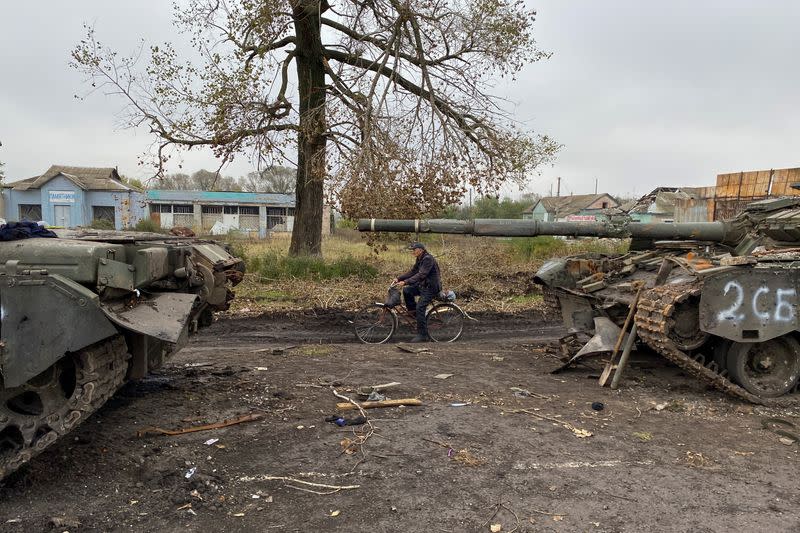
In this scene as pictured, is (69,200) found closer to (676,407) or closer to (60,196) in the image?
(60,196)

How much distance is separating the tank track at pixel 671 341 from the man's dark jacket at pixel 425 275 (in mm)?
3567

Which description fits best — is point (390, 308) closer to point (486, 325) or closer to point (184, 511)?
point (486, 325)

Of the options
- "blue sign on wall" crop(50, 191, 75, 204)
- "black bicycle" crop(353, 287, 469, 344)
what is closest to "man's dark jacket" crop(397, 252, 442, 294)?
"black bicycle" crop(353, 287, 469, 344)

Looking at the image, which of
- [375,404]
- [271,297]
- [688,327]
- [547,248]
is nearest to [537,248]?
[547,248]

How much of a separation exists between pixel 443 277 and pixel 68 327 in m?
11.4

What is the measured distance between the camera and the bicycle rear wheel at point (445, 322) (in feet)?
31.9

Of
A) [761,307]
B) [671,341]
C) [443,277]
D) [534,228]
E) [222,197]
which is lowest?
[443,277]

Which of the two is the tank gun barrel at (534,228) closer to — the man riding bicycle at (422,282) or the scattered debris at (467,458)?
the man riding bicycle at (422,282)

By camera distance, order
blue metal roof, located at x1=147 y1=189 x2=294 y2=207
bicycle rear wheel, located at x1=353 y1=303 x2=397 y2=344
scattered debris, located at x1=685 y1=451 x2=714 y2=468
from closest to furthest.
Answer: scattered debris, located at x1=685 y1=451 x2=714 y2=468
bicycle rear wheel, located at x1=353 y1=303 x2=397 y2=344
blue metal roof, located at x1=147 y1=189 x2=294 y2=207

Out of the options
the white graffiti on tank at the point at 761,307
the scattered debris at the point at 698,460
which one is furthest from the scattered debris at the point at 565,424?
the white graffiti on tank at the point at 761,307

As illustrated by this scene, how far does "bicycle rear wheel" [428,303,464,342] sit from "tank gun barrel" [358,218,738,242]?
2191mm

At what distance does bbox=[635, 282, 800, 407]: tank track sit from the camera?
239 inches

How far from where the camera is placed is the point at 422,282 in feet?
30.8

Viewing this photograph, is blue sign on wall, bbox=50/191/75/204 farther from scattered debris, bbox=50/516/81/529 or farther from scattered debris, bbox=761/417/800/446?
scattered debris, bbox=761/417/800/446
